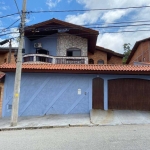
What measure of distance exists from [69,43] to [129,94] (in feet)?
28.0

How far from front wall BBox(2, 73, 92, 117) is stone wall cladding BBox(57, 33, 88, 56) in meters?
5.78

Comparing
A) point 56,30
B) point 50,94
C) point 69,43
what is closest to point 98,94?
point 50,94

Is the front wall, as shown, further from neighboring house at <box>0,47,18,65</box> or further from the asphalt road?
neighboring house at <box>0,47,18,65</box>

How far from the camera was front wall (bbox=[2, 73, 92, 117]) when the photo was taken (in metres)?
12.5

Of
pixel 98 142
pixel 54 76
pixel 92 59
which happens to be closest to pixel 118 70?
pixel 54 76

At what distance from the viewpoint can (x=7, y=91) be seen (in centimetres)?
1280

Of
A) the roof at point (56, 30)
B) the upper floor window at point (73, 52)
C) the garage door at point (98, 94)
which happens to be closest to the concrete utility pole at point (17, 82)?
the garage door at point (98, 94)

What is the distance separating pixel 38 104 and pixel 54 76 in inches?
90.3

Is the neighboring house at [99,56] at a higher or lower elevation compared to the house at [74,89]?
higher

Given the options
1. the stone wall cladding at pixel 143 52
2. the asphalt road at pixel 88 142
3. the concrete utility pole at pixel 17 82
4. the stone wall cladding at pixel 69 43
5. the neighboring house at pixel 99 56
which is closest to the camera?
the asphalt road at pixel 88 142

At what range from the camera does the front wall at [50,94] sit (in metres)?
12.5

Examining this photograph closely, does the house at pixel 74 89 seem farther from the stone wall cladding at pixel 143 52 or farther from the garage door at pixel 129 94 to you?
the stone wall cladding at pixel 143 52

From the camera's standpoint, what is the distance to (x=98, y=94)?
12656 millimetres

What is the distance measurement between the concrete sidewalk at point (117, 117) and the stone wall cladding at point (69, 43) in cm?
810
